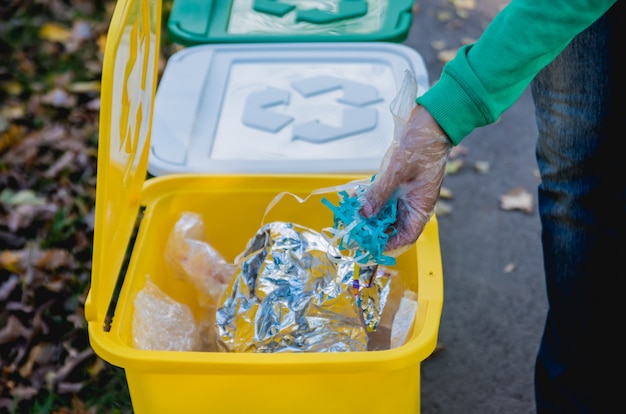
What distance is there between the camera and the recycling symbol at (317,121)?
1.37 m

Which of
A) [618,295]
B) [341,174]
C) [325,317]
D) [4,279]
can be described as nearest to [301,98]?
[341,174]

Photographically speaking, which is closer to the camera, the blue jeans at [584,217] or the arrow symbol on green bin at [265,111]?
the blue jeans at [584,217]

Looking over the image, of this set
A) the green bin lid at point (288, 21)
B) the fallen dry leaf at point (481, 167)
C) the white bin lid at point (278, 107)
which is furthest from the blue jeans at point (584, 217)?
the fallen dry leaf at point (481, 167)

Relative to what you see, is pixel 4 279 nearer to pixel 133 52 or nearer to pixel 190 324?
pixel 190 324

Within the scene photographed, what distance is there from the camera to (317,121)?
1408 millimetres

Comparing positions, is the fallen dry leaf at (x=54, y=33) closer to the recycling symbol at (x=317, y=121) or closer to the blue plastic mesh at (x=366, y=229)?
the recycling symbol at (x=317, y=121)

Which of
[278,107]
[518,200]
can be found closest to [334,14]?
[278,107]

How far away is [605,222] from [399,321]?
1.26ft

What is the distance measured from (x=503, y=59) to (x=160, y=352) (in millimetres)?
526

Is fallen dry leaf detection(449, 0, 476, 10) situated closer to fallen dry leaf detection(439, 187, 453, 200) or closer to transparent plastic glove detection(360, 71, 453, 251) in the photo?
fallen dry leaf detection(439, 187, 453, 200)

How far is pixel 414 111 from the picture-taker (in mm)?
831

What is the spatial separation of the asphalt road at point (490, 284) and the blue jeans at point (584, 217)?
0.87 ft

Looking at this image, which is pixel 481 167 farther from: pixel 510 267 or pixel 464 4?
pixel 464 4

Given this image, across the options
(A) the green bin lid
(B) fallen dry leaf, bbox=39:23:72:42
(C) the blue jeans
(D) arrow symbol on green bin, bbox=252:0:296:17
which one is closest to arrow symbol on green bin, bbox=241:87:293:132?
(A) the green bin lid
